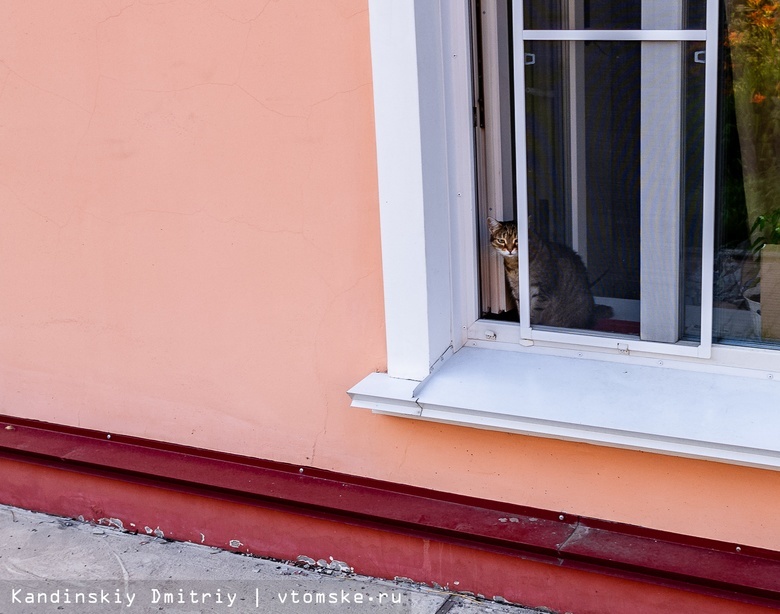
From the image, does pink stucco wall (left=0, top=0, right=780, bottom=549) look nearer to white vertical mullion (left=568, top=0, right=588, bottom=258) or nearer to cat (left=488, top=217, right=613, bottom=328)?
cat (left=488, top=217, right=613, bottom=328)

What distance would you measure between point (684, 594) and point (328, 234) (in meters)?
1.40

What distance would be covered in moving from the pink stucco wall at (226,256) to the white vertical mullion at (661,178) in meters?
0.40

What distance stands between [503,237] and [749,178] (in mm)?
698

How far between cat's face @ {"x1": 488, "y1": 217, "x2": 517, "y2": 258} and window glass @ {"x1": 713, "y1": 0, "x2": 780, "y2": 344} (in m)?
0.56

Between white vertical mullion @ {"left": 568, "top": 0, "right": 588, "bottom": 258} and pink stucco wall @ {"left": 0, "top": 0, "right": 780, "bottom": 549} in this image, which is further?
pink stucco wall @ {"left": 0, "top": 0, "right": 780, "bottom": 549}

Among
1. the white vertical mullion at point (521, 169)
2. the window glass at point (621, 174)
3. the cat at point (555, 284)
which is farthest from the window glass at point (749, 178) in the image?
the white vertical mullion at point (521, 169)

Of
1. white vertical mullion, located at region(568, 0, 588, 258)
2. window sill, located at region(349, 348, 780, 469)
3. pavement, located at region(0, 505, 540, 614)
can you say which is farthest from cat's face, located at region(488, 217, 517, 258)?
pavement, located at region(0, 505, 540, 614)

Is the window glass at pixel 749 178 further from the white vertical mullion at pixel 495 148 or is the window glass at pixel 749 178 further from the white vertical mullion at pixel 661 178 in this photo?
the white vertical mullion at pixel 495 148

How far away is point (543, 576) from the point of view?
→ 2.69m

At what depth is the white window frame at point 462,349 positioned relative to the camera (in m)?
2.41

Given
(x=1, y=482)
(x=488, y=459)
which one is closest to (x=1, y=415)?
(x=1, y=482)

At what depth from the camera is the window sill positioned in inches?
91.3

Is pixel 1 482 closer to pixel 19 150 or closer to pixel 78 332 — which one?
pixel 78 332

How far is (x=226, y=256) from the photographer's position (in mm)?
3037
